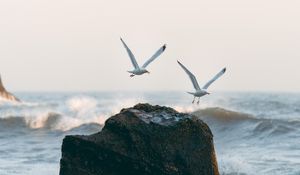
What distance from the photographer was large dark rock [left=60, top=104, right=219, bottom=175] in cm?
1023

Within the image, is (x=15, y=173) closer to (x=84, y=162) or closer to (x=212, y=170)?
(x=84, y=162)

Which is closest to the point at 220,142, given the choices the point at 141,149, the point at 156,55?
the point at 156,55

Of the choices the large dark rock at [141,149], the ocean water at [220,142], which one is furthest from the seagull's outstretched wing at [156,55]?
the large dark rock at [141,149]

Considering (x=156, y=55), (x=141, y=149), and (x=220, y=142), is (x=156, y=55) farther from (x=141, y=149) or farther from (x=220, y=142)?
(x=220, y=142)

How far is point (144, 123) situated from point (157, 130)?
0.74 feet

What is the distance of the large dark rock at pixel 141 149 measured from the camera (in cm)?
1023

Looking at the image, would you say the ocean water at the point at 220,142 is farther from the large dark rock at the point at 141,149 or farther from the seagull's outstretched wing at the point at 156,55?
the large dark rock at the point at 141,149

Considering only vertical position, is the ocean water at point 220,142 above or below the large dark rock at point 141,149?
below

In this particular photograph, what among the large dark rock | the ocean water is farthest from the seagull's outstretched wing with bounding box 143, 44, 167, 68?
the large dark rock

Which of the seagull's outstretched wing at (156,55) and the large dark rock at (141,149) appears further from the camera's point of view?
the seagull's outstretched wing at (156,55)

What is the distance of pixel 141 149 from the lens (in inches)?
403

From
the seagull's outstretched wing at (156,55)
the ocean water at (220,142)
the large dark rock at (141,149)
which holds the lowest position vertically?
the ocean water at (220,142)

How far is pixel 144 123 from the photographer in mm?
10336

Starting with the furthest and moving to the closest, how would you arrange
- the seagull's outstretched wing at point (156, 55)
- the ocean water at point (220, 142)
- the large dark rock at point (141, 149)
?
the ocean water at point (220, 142), the seagull's outstretched wing at point (156, 55), the large dark rock at point (141, 149)
